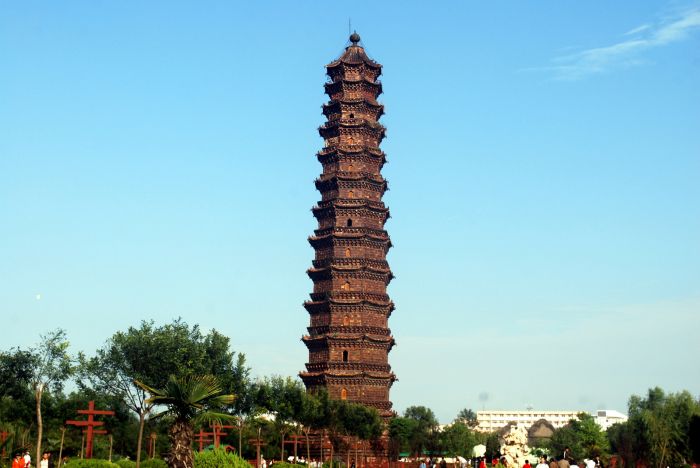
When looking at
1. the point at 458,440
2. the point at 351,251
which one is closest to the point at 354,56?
the point at 351,251

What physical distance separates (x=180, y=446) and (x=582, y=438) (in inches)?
4053

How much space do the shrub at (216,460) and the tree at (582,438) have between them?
295 feet

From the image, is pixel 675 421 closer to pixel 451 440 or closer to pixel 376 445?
pixel 376 445

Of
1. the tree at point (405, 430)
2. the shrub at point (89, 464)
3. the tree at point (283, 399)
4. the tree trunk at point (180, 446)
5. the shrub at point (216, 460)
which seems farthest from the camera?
the tree at point (405, 430)

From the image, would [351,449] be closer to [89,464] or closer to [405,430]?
[405,430]

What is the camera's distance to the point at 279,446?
80.4 metres

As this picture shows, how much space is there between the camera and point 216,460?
30672 millimetres

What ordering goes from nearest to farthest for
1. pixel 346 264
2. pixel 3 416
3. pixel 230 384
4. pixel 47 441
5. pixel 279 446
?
pixel 3 416 < pixel 230 384 < pixel 47 441 < pixel 279 446 < pixel 346 264

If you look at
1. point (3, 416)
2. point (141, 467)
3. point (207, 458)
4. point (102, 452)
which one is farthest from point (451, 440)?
point (207, 458)

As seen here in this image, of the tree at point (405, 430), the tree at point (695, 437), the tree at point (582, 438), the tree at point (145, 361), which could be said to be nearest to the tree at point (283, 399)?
the tree at point (145, 361)

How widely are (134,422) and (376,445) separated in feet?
76.3

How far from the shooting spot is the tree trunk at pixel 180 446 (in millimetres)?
28844

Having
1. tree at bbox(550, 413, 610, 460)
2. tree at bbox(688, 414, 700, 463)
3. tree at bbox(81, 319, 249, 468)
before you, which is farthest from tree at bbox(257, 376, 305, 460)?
tree at bbox(550, 413, 610, 460)

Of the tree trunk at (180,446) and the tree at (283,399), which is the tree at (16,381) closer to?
the tree at (283,399)
